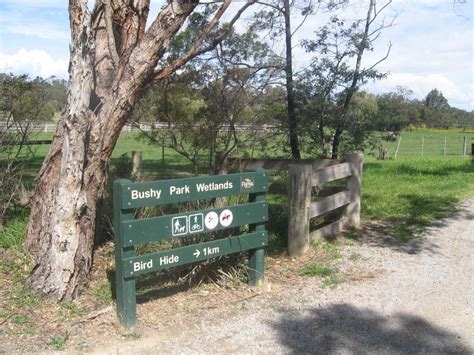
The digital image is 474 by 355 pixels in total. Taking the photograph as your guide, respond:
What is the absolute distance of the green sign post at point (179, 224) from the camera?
4.29 metres

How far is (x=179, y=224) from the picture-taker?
4.63m

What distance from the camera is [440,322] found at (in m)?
4.55

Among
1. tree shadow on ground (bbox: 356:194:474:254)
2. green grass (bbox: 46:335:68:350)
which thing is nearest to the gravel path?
green grass (bbox: 46:335:68:350)

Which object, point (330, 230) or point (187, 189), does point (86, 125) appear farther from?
point (330, 230)

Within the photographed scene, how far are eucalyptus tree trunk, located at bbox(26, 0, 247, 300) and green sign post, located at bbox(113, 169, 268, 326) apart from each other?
69 centimetres

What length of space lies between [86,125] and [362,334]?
2985 mm

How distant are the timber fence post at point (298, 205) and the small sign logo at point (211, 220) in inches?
69.6

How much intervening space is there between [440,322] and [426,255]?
220 cm

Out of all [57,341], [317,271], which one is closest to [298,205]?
[317,271]

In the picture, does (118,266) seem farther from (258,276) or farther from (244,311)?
(258,276)

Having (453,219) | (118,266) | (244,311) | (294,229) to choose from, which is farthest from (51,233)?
(453,219)

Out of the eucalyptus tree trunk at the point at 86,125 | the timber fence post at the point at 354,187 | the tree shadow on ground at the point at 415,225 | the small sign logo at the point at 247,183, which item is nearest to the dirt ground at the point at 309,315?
the eucalyptus tree trunk at the point at 86,125

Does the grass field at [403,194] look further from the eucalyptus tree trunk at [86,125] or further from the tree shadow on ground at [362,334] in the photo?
the tree shadow on ground at [362,334]

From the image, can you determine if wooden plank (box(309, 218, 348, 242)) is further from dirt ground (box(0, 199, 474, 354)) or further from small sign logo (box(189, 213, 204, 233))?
small sign logo (box(189, 213, 204, 233))
